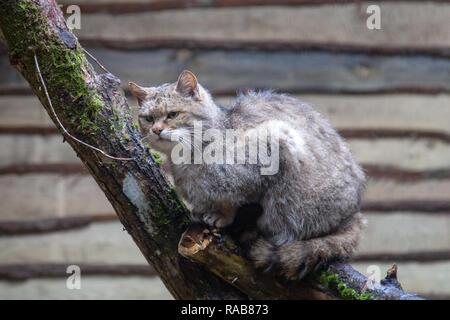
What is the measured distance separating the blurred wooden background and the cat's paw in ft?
6.26

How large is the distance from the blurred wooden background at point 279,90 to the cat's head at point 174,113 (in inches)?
63.6

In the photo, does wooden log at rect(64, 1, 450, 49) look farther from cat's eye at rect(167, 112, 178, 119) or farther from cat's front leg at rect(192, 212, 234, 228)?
cat's front leg at rect(192, 212, 234, 228)

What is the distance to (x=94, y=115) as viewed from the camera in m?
2.12

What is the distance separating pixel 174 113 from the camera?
243 centimetres

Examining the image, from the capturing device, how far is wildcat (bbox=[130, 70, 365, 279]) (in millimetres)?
2309

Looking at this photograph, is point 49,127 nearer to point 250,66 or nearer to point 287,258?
point 250,66

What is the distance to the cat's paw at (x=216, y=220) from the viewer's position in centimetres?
234

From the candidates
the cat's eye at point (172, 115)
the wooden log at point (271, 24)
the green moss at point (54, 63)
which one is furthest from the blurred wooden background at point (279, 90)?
the green moss at point (54, 63)
